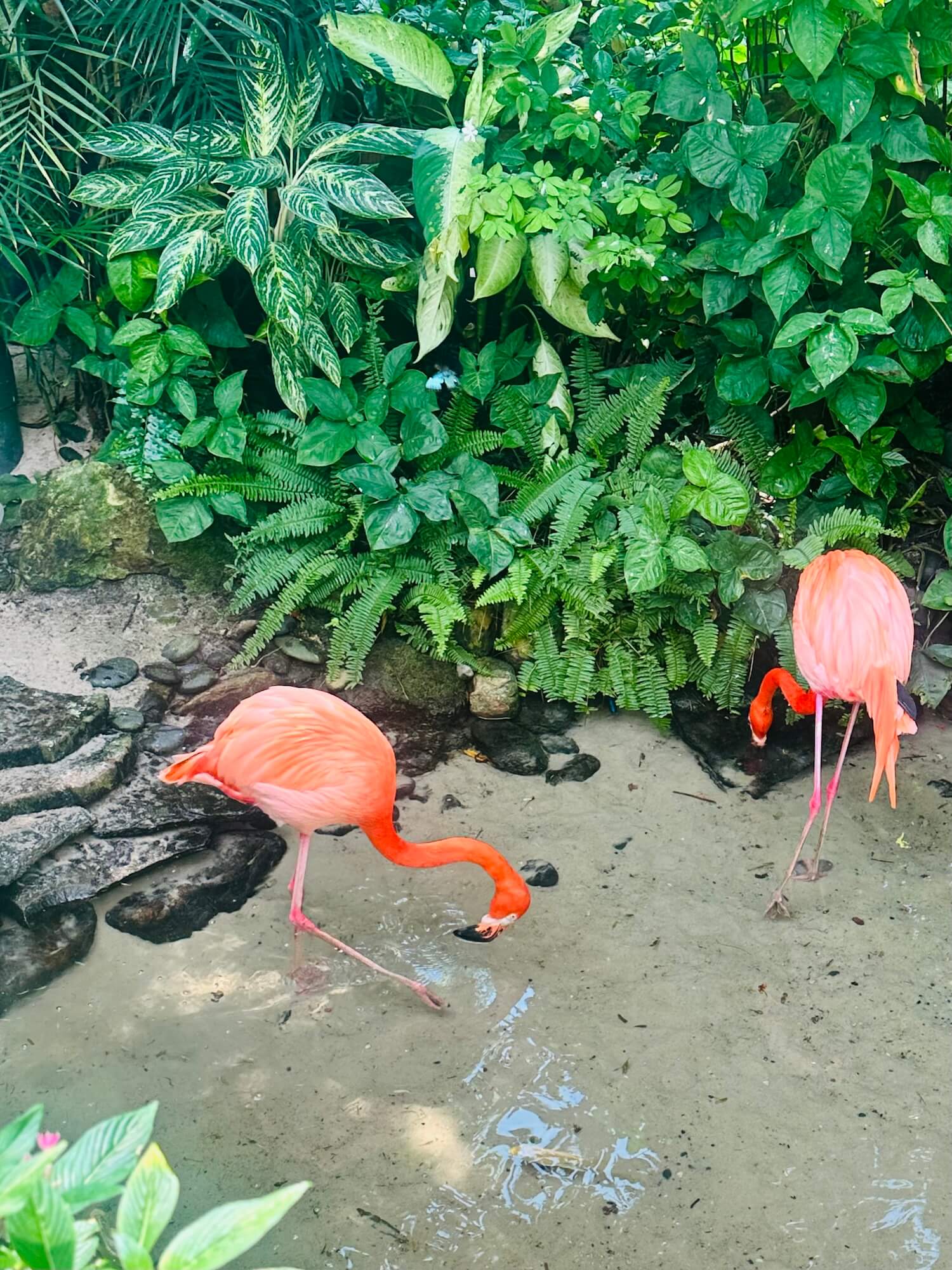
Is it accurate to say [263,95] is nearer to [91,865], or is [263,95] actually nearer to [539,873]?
[91,865]

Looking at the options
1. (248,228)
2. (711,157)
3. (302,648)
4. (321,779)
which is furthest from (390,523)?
(711,157)

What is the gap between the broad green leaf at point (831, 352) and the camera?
3.33m

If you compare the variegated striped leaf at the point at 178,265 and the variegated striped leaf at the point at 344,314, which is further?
the variegated striped leaf at the point at 344,314

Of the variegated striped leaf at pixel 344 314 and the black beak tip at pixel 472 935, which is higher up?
the variegated striped leaf at pixel 344 314

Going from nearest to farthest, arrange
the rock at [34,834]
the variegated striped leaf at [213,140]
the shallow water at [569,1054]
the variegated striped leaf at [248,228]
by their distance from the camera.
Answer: the shallow water at [569,1054] < the rock at [34,834] < the variegated striped leaf at [248,228] < the variegated striped leaf at [213,140]

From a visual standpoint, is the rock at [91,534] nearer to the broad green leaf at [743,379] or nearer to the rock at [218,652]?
the rock at [218,652]

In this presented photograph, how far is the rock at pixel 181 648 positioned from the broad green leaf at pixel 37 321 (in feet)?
3.94

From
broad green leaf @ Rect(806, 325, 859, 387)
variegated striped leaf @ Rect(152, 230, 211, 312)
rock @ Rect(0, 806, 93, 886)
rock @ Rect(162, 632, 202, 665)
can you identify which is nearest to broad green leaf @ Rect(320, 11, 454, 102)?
variegated striped leaf @ Rect(152, 230, 211, 312)

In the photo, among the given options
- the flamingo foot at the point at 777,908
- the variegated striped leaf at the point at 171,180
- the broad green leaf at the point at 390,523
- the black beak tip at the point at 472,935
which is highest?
the variegated striped leaf at the point at 171,180

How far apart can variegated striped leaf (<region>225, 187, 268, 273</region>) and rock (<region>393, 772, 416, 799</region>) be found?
1.80m

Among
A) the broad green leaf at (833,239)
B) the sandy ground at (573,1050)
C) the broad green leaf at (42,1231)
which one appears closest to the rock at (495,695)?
the sandy ground at (573,1050)

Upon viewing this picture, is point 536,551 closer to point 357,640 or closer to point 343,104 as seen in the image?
point 357,640

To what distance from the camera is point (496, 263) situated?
12.6 ft

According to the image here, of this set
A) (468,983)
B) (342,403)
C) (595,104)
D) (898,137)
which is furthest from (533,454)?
(468,983)
